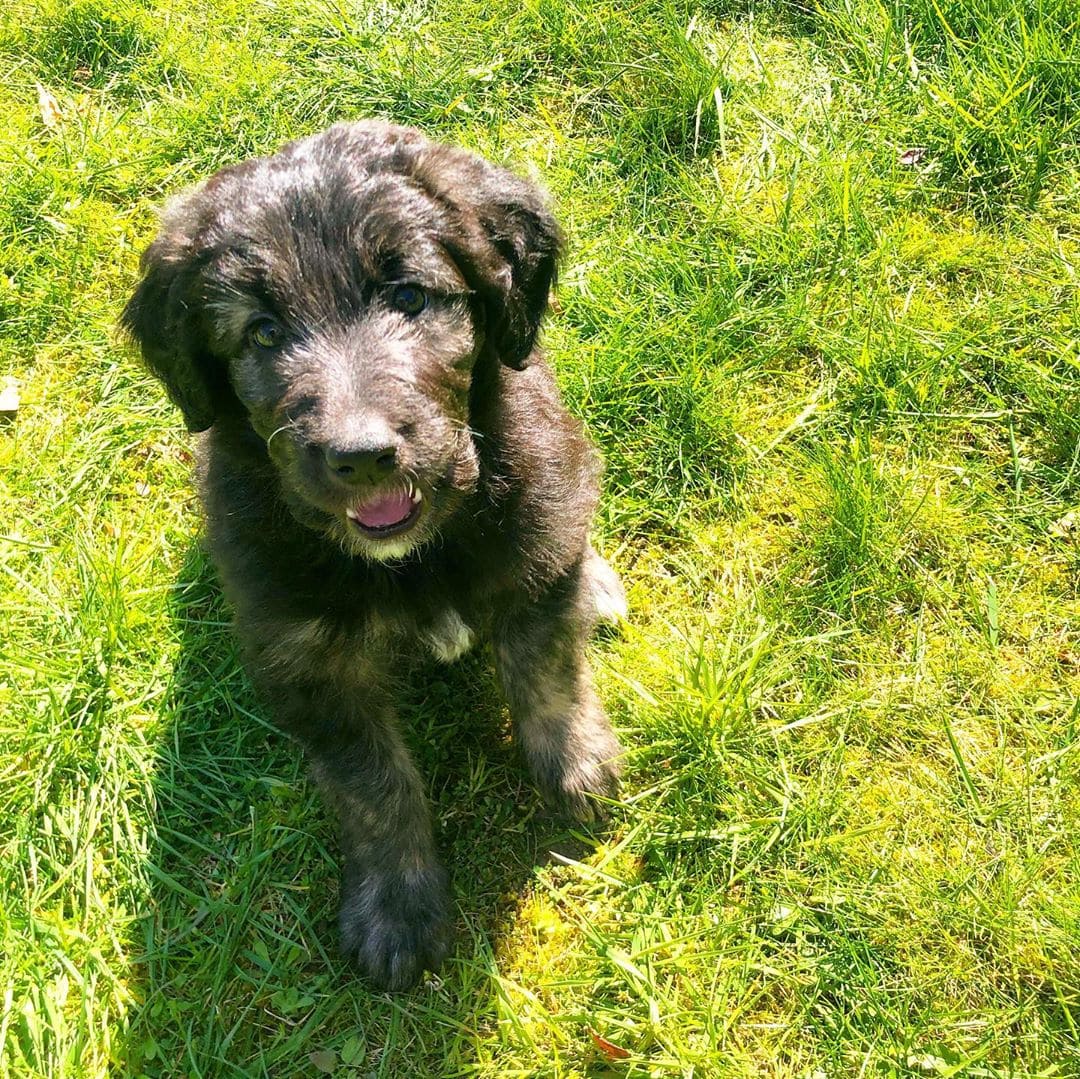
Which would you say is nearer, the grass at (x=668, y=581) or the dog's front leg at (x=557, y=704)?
the grass at (x=668, y=581)

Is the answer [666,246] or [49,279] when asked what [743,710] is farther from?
[49,279]

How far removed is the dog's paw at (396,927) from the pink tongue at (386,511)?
41.1 inches

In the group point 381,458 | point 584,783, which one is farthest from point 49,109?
point 584,783

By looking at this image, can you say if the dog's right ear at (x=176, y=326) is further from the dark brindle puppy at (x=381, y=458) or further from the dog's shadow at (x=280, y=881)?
the dog's shadow at (x=280, y=881)

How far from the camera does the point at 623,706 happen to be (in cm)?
332

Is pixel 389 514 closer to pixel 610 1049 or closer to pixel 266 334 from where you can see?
pixel 266 334

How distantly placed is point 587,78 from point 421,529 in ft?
9.04

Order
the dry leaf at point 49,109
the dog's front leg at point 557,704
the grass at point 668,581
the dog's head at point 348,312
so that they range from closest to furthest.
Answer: the dog's head at point 348,312, the grass at point 668,581, the dog's front leg at point 557,704, the dry leaf at point 49,109

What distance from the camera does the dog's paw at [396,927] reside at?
2.91 m

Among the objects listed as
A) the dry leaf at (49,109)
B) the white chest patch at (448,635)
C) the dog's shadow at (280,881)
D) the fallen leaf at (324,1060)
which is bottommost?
the fallen leaf at (324,1060)

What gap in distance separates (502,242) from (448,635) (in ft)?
3.31

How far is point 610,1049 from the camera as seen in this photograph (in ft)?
9.12

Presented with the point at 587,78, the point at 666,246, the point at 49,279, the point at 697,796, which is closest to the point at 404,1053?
the point at 697,796

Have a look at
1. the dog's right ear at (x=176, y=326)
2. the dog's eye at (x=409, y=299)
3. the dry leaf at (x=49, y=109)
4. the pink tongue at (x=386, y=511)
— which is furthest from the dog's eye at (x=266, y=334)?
the dry leaf at (x=49, y=109)
